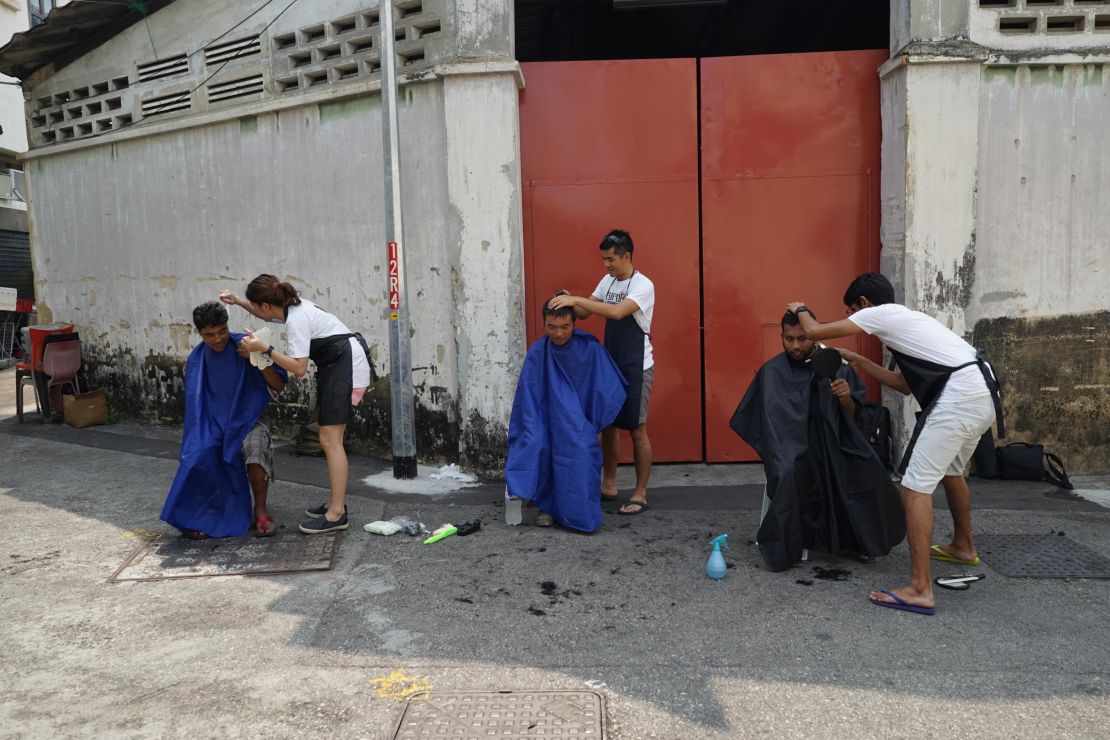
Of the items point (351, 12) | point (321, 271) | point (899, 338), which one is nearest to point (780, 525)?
point (899, 338)

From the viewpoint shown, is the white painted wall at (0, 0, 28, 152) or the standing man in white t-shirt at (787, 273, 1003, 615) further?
the white painted wall at (0, 0, 28, 152)

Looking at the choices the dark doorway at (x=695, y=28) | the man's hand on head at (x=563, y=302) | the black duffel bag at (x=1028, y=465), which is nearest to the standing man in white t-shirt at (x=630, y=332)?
the man's hand on head at (x=563, y=302)

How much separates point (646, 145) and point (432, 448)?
111 inches

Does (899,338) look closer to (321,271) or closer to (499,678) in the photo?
(499,678)

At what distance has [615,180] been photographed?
6.79m

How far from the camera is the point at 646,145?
22.2 ft

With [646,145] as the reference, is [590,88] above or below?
above

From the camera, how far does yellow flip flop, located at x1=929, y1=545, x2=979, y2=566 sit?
4664 mm

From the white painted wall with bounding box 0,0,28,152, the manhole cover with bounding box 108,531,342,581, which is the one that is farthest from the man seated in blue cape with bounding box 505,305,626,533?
the white painted wall with bounding box 0,0,28,152

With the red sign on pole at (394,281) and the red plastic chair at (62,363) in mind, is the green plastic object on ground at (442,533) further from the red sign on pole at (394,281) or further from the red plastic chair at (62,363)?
the red plastic chair at (62,363)

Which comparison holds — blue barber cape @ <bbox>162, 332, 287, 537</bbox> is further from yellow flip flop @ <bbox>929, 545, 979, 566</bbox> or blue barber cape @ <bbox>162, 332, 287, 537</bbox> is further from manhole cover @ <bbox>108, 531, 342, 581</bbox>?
yellow flip flop @ <bbox>929, 545, 979, 566</bbox>

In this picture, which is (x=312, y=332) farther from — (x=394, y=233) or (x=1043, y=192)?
(x=1043, y=192)

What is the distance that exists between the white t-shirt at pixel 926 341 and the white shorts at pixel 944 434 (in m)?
0.04

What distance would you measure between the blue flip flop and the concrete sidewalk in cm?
5
